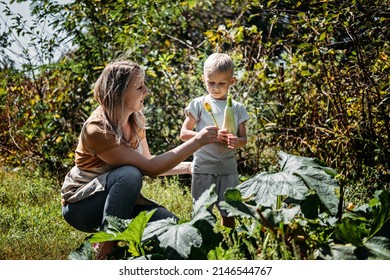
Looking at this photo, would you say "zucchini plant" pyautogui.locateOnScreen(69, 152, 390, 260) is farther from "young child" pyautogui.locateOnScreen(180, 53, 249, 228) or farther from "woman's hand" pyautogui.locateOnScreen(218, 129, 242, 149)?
"young child" pyautogui.locateOnScreen(180, 53, 249, 228)

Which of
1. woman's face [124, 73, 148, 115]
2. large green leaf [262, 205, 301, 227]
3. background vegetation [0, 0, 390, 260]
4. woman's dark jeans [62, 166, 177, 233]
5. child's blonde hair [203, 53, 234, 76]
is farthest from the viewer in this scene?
background vegetation [0, 0, 390, 260]

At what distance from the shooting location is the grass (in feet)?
10.8

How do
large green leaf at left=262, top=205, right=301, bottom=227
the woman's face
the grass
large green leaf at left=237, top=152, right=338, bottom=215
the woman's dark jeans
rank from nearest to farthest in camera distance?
large green leaf at left=262, top=205, right=301, bottom=227 → large green leaf at left=237, top=152, right=338, bottom=215 → the woman's dark jeans → the woman's face → the grass

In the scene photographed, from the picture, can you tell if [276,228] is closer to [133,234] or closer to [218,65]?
[133,234]

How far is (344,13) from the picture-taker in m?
3.69

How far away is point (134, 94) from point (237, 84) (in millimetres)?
2307

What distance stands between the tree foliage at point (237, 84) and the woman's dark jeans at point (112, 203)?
5.74 ft

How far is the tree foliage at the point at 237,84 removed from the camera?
419 centimetres

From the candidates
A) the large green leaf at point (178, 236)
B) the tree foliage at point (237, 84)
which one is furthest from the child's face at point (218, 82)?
the large green leaf at point (178, 236)

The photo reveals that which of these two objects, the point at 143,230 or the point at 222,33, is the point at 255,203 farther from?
the point at 222,33

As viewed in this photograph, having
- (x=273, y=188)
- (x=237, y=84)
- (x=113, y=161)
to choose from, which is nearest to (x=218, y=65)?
(x=113, y=161)

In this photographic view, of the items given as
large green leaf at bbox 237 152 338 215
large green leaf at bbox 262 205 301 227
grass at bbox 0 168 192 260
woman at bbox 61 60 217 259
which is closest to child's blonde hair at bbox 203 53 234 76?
woman at bbox 61 60 217 259

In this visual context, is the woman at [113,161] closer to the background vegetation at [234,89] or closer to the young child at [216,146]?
the young child at [216,146]

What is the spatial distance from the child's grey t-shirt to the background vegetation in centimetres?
76
